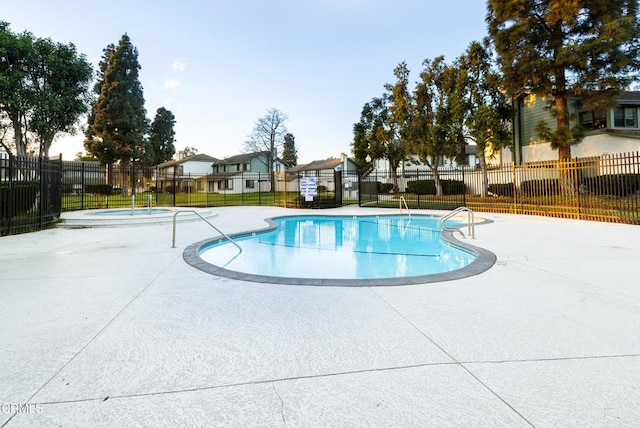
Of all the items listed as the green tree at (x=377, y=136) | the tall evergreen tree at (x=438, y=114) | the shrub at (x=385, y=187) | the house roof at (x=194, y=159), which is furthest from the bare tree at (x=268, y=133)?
the tall evergreen tree at (x=438, y=114)

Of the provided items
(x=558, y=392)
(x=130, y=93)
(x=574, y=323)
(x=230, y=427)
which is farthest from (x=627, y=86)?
(x=130, y=93)

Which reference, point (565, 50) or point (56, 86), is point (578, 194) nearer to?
point (565, 50)

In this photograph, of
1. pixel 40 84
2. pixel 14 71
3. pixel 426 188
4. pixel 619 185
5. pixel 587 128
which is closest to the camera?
pixel 619 185

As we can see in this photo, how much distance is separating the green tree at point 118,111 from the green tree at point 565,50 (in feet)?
97.7

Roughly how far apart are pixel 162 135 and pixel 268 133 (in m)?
20.3

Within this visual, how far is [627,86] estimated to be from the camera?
15.0m

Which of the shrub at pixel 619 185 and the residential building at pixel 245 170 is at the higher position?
the residential building at pixel 245 170

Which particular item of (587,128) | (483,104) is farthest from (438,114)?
(587,128)

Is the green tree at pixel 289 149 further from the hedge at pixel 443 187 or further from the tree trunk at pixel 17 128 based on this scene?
the tree trunk at pixel 17 128

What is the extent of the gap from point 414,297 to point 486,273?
63.7 inches

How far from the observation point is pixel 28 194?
9203 mm

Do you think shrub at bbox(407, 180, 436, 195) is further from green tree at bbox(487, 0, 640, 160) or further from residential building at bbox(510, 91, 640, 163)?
green tree at bbox(487, 0, 640, 160)

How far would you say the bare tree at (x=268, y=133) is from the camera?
37.8 meters

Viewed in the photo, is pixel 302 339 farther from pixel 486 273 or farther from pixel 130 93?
pixel 130 93
